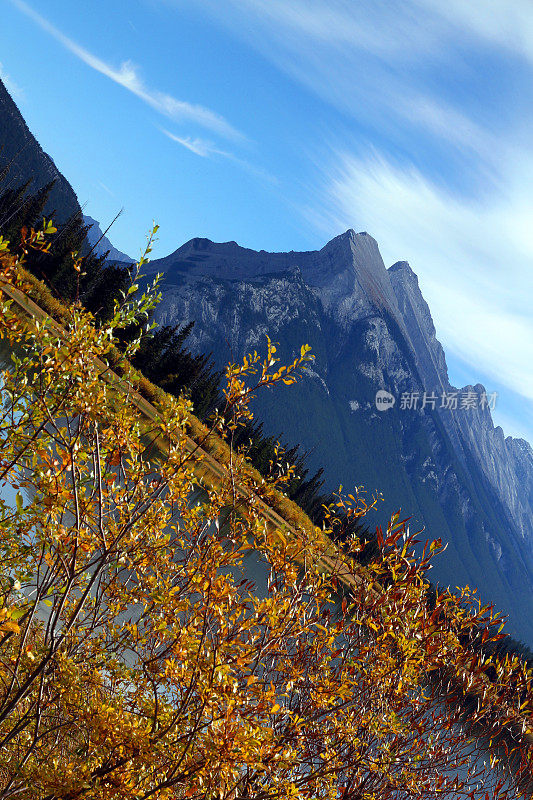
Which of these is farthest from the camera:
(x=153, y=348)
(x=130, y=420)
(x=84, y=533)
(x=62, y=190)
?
(x=62, y=190)

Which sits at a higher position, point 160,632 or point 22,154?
point 22,154

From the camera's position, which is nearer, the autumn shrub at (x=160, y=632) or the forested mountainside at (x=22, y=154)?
the autumn shrub at (x=160, y=632)

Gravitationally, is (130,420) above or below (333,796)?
above

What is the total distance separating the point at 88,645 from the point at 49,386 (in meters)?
2.01

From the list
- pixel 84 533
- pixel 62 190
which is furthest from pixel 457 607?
pixel 62 190

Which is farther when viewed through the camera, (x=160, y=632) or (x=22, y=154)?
(x=22, y=154)

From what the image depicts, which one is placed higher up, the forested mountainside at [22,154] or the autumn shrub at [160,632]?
the forested mountainside at [22,154]

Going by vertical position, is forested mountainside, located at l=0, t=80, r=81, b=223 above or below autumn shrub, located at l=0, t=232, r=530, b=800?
above

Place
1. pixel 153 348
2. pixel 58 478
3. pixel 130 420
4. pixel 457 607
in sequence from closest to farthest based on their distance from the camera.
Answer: pixel 58 478 → pixel 130 420 → pixel 457 607 → pixel 153 348

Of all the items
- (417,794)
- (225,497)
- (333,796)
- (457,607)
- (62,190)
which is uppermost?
(62,190)

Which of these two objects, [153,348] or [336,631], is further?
[153,348]

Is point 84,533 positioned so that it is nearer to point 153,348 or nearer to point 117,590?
point 117,590

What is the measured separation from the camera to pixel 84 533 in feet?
12.3

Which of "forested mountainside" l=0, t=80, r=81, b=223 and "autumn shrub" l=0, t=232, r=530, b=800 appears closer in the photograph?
"autumn shrub" l=0, t=232, r=530, b=800
